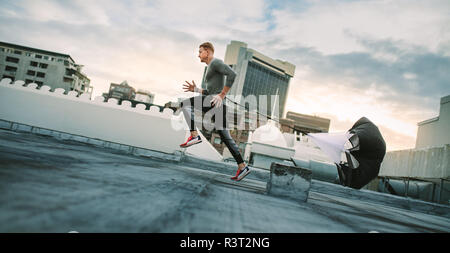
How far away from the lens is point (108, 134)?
814 cm

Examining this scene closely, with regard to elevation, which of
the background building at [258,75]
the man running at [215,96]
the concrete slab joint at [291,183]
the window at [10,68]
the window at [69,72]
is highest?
the background building at [258,75]

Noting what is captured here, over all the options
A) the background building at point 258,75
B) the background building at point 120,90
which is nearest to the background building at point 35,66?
the background building at point 120,90

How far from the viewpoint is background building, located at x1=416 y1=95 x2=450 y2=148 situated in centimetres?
2117

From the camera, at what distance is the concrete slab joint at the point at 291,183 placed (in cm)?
363

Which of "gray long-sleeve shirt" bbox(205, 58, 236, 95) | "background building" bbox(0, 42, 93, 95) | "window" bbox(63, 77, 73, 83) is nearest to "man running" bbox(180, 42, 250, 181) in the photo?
"gray long-sleeve shirt" bbox(205, 58, 236, 95)

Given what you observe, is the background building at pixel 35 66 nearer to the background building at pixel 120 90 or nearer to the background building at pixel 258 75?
the background building at pixel 120 90

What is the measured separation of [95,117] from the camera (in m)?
8.27

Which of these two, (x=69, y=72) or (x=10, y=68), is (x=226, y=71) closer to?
(x=69, y=72)

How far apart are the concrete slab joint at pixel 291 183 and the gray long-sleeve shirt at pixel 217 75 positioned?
1.73 metres

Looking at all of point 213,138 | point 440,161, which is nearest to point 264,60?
point 213,138

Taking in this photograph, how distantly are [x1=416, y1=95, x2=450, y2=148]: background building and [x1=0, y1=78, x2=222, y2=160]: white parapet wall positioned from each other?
25.0 meters

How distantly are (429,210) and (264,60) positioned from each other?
13834cm
